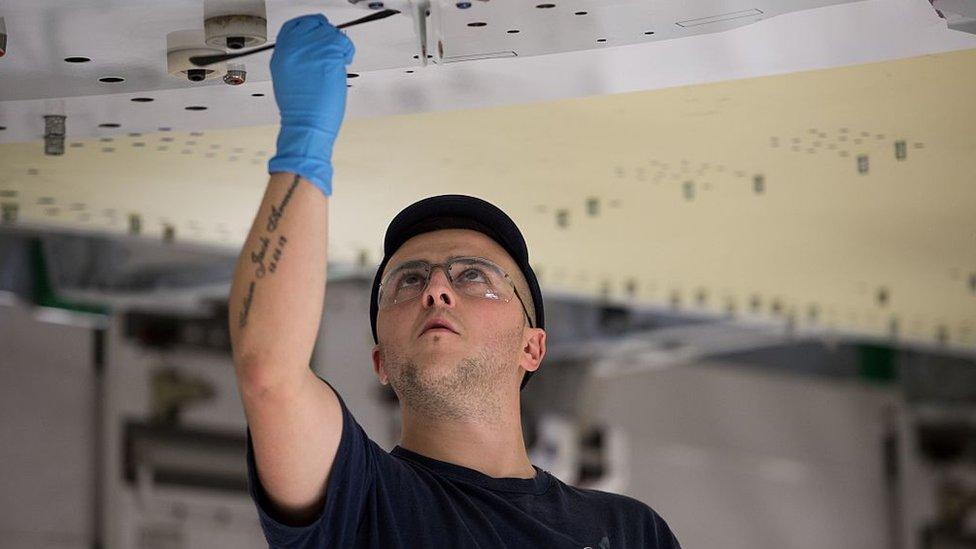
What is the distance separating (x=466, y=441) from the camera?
322 centimetres

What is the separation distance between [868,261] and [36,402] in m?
4.86

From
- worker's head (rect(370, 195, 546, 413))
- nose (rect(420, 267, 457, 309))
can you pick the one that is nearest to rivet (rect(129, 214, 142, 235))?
worker's head (rect(370, 195, 546, 413))

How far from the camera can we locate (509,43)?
12.6 ft

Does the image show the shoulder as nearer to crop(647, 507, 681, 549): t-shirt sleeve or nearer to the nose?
crop(647, 507, 681, 549): t-shirt sleeve

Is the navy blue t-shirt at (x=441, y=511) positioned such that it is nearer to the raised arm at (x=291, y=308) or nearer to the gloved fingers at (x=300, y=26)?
the raised arm at (x=291, y=308)

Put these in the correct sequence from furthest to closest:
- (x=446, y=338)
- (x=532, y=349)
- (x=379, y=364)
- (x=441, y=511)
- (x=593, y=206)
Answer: (x=593, y=206), (x=532, y=349), (x=379, y=364), (x=446, y=338), (x=441, y=511)

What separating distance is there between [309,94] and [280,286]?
1.32ft

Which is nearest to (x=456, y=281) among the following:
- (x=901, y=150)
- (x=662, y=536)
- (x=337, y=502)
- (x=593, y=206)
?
(x=337, y=502)

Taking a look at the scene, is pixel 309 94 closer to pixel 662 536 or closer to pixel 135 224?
pixel 662 536

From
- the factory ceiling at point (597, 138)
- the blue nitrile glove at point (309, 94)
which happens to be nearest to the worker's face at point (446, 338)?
the blue nitrile glove at point (309, 94)

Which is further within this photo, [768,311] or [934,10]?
[768,311]

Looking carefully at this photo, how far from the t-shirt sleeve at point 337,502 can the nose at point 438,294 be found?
0.41 metres

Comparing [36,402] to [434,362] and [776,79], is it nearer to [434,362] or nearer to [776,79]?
[776,79]

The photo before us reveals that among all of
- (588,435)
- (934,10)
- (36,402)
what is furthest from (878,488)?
(934,10)
